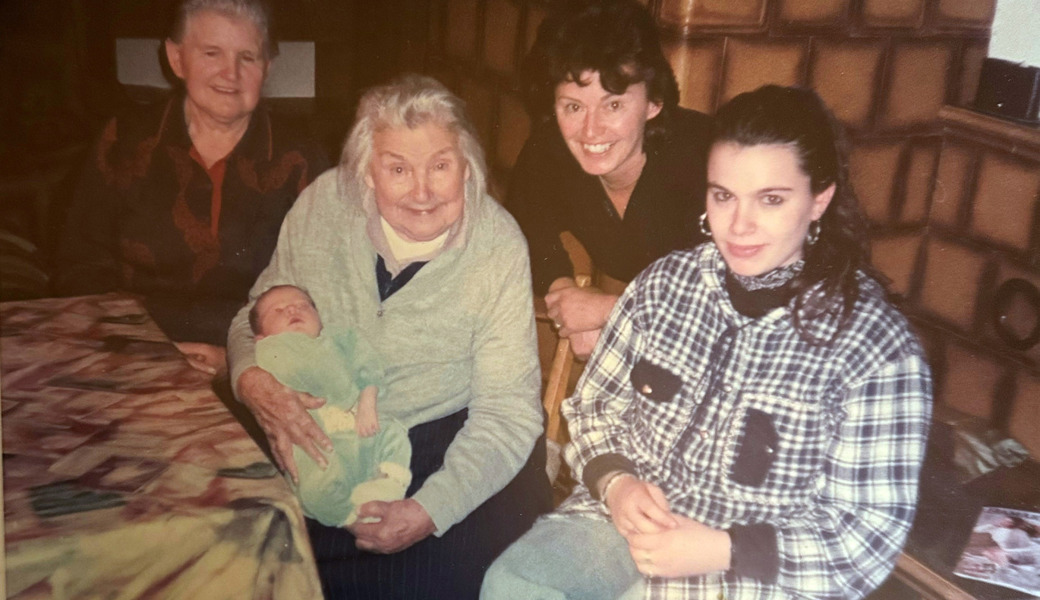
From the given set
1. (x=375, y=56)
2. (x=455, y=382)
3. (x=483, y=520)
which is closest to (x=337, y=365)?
(x=455, y=382)

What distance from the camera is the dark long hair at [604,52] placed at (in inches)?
45.2

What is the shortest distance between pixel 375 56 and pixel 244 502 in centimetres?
70

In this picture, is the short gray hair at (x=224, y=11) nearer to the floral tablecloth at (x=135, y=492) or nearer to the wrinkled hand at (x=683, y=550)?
the floral tablecloth at (x=135, y=492)

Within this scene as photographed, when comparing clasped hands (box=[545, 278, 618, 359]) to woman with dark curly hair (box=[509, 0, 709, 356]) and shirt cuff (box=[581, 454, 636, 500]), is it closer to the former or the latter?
woman with dark curly hair (box=[509, 0, 709, 356])

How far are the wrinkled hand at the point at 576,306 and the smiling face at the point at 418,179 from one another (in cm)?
20

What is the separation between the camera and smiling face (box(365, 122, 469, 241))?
1206 mm

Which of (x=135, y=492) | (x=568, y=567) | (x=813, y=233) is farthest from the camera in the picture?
(x=568, y=567)

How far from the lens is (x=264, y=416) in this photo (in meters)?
1.26

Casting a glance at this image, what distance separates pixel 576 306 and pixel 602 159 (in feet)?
0.75

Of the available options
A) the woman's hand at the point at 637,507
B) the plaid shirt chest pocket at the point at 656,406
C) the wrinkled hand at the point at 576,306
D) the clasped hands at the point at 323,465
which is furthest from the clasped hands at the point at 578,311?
the clasped hands at the point at 323,465

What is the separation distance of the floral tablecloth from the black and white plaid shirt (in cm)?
47

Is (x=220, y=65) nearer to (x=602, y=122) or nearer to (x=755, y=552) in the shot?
(x=602, y=122)

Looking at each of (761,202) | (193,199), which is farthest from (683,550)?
(193,199)

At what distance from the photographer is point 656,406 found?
1.14 m
